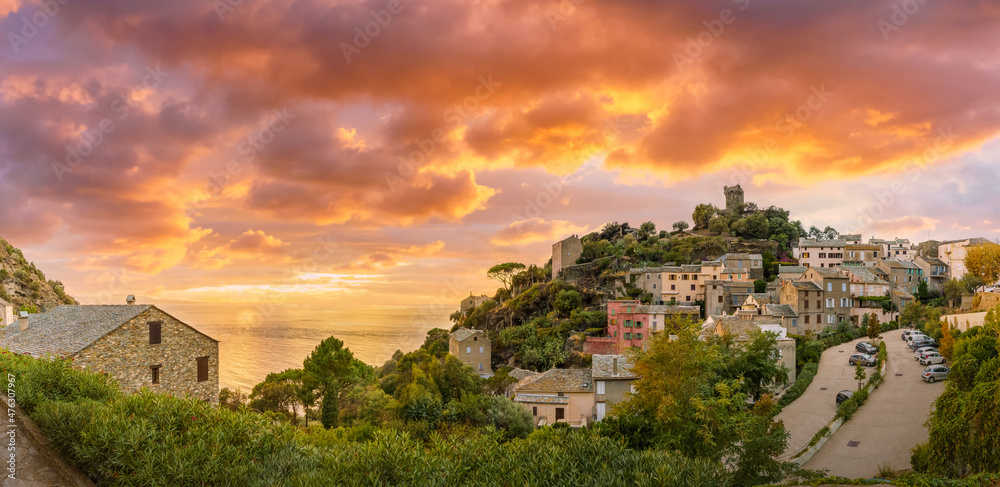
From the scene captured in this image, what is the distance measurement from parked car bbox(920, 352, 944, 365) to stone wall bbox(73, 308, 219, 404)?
40.8 meters

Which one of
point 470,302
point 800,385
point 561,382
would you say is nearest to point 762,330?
point 800,385

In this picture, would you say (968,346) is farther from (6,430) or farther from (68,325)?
(68,325)

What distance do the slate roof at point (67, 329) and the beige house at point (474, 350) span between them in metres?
42.8

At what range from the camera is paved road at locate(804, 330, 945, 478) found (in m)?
21.3

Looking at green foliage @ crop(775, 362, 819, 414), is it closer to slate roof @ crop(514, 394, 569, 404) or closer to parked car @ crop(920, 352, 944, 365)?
parked car @ crop(920, 352, 944, 365)

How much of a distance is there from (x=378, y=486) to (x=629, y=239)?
82500 millimetres

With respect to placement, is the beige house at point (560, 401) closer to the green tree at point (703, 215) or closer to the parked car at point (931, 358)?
the parked car at point (931, 358)

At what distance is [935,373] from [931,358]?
12.4 ft

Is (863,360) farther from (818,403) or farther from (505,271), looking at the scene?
(505,271)

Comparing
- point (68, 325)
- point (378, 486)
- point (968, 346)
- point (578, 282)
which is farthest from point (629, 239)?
point (378, 486)

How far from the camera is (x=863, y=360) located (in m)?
35.5

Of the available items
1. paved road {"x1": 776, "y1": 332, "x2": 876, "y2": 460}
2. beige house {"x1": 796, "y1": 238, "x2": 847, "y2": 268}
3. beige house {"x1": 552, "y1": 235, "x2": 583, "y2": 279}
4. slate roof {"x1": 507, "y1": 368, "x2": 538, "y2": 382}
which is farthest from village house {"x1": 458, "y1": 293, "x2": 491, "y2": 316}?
paved road {"x1": 776, "y1": 332, "x2": 876, "y2": 460}

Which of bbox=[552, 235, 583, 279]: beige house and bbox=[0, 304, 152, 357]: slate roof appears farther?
bbox=[552, 235, 583, 279]: beige house

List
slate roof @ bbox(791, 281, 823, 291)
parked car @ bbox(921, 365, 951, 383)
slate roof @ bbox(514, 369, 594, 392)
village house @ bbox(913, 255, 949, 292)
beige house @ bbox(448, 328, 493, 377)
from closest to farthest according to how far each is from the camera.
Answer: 1. parked car @ bbox(921, 365, 951, 383)
2. slate roof @ bbox(514, 369, 594, 392)
3. slate roof @ bbox(791, 281, 823, 291)
4. beige house @ bbox(448, 328, 493, 377)
5. village house @ bbox(913, 255, 949, 292)
